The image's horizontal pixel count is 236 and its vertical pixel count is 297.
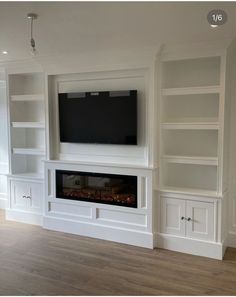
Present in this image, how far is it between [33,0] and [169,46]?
176 centimetres

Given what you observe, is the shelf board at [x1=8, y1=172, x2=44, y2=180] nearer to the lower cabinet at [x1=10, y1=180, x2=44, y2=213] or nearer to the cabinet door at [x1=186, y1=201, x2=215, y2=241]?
the lower cabinet at [x1=10, y1=180, x2=44, y2=213]

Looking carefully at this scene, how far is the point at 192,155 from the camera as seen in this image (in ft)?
12.5

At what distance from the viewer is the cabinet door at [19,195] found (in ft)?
15.3

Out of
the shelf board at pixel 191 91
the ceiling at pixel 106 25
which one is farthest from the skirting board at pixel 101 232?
the ceiling at pixel 106 25

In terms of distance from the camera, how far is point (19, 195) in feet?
15.4

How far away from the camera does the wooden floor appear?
9.12ft

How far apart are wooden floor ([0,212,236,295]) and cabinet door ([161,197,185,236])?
28 centimetres

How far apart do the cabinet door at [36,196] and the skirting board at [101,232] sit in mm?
258

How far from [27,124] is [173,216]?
2.60 m

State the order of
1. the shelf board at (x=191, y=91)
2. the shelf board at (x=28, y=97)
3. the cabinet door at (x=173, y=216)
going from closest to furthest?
the shelf board at (x=191, y=91)
the cabinet door at (x=173, y=216)
the shelf board at (x=28, y=97)

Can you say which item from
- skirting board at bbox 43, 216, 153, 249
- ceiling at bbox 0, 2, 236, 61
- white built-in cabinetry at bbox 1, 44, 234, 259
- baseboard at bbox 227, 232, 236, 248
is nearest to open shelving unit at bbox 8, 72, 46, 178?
white built-in cabinetry at bbox 1, 44, 234, 259

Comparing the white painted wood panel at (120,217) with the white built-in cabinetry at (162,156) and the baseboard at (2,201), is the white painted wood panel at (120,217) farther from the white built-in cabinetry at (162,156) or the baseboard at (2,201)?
the baseboard at (2,201)

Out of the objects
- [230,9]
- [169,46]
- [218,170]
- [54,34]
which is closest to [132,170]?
[218,170]

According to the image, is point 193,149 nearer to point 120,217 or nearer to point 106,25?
point 120,217
